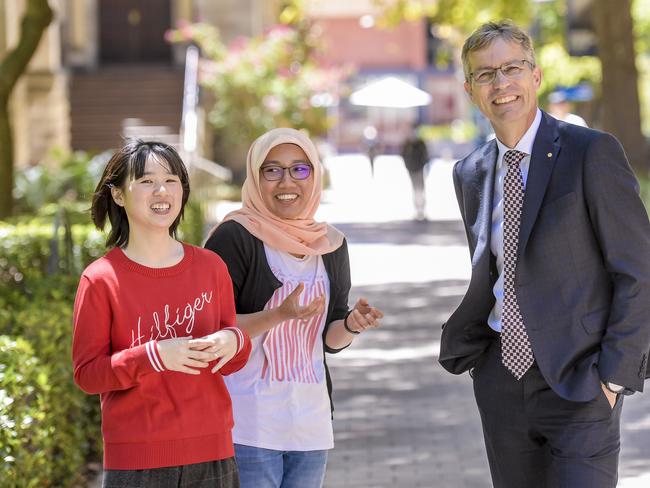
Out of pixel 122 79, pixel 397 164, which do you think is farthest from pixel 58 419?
pixel 397 164

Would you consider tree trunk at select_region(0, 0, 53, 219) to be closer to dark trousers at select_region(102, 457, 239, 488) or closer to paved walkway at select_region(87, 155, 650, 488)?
paved walkway at select_region(87, 155, 650, 488)

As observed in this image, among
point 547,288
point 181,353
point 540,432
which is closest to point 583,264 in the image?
point 547,288

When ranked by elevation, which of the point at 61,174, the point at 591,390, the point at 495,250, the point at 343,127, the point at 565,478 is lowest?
the point at 343,127

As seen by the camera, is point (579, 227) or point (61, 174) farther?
point (61, 174)

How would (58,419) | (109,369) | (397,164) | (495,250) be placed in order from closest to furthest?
(109,369), (495,250), (58,419), (397,164)

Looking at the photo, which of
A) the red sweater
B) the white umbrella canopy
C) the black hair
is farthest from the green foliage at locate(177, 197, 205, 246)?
the white umbrella canopy

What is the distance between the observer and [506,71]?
14.7 ft

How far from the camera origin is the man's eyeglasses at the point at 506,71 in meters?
4.47

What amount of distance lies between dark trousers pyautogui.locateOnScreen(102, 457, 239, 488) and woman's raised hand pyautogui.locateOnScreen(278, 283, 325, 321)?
1.97 ft

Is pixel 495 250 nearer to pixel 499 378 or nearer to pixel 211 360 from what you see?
pixel 499 378

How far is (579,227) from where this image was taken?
4359 millimetres

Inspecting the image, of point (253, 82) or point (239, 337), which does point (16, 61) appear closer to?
point (239, 337)

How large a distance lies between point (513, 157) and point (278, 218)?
2.73ft

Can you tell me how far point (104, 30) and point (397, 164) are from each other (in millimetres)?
21215
